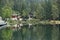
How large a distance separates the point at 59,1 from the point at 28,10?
54.2ft

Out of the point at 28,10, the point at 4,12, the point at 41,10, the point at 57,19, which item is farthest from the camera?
the point at 28,10

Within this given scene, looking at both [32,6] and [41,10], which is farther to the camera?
[32,6]

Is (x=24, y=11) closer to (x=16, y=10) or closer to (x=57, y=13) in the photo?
(x=16, y=10)

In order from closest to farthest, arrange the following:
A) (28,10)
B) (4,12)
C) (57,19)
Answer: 1. (4,12)
2. (57,19)
3. (28,10)

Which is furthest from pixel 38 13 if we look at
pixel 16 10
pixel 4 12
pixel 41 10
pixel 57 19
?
pixel 4 12

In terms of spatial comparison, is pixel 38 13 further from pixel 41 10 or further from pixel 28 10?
pixel 28 10

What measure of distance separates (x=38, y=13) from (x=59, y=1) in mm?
8283

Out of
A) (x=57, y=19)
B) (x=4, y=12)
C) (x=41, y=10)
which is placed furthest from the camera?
(x=41, y=10)

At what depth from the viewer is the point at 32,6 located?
120m

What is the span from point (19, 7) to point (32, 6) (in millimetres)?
7600

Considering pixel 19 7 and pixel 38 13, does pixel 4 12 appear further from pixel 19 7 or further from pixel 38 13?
pixel 19 7

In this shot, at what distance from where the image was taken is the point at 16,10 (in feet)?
374

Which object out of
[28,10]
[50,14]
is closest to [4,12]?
[50,14]

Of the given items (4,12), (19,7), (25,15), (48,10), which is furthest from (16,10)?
(4,12)
